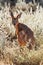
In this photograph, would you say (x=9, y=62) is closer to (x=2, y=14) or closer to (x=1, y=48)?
(x=1, y=48)

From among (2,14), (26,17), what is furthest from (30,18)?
(2,14)

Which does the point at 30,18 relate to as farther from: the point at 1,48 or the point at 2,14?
the point at 1,48

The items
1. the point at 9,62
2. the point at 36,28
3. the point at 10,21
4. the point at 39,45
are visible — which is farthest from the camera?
the point at 10,21

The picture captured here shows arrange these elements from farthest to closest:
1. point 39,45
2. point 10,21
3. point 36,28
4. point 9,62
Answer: point 10,21 < point 36,28 < point 39,45 < point 9,62

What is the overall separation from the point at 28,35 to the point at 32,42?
0.14m

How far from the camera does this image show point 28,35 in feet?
15.3

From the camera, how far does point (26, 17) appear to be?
18.4 feet

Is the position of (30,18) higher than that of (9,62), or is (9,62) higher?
(30,18)

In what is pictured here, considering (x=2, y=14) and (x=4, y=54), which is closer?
(x=4, y=54)

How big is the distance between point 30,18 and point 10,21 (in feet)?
1.21

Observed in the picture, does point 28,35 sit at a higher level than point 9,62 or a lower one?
higher

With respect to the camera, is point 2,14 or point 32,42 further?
point 2,14

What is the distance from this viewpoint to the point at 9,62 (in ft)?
14.5

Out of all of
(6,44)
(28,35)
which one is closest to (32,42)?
(28,35)
